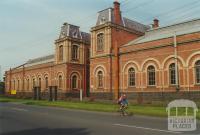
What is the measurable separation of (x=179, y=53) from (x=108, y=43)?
11873 mm

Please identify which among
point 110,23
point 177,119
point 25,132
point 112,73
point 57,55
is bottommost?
point 25,132

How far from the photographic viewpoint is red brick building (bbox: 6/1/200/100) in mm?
31844

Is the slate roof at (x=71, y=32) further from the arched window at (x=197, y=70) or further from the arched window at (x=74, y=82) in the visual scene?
the arched window at (x=197, y=70)

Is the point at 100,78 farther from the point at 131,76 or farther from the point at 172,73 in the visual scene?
the point at 172,73

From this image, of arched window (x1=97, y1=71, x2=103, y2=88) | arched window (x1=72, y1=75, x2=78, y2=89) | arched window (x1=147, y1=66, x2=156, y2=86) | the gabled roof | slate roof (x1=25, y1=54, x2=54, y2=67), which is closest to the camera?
arched window (x1=147, y1=66, x2=156, y2=86)

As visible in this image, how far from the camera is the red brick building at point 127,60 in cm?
3184

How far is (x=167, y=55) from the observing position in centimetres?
3334

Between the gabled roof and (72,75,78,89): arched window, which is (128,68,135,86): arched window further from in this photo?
(72,75,78,89): arched window

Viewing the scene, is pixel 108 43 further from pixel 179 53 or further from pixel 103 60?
pixel 179 53

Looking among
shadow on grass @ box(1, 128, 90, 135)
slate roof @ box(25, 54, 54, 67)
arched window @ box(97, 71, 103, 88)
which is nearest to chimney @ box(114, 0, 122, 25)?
arched window @ box(97, 71, 103, 88)

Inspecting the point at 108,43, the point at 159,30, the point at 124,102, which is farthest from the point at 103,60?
the point at 124,102

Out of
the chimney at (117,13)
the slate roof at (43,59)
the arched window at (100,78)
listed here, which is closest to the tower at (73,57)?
the slate roof at (43,59)

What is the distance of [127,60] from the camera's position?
38344 mm

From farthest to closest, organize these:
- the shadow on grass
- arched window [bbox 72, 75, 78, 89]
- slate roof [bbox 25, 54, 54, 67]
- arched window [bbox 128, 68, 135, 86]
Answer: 1. slate roof [bbox 25, 54, 54, 67]
2. arched window [bbox 72, 75, 78, 89]
3. arched window [bbox 128, 68, 135, 86]
4. the shadow on grass
